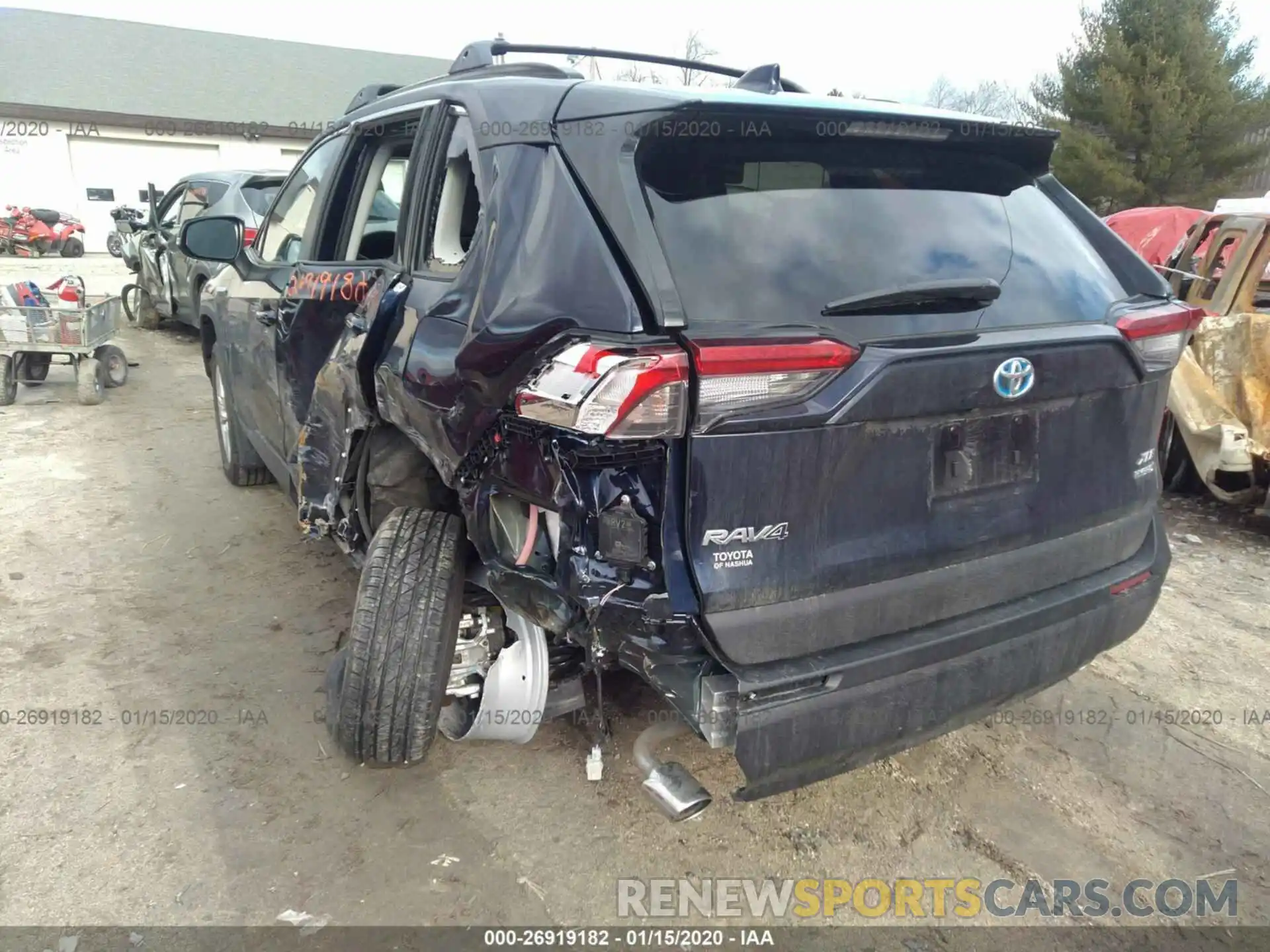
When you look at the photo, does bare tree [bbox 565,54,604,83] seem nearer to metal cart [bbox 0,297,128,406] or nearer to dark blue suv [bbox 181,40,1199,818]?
dark blue suv [bbox 181,40,1199,818]

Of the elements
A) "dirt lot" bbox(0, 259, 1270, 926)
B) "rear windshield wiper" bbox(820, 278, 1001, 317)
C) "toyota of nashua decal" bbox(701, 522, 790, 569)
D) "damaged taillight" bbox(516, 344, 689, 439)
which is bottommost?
"dirt lot" bbox(0, 259, 1270, 926)

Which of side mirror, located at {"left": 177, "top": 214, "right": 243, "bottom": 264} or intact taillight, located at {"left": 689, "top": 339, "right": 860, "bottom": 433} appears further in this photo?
side mirror, located at {"left": 177, "top": 214, "right": 243, "bottom": 264}

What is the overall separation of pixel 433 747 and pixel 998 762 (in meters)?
1.88

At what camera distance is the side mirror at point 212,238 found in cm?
386

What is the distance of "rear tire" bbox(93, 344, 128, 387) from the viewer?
26.1 ft

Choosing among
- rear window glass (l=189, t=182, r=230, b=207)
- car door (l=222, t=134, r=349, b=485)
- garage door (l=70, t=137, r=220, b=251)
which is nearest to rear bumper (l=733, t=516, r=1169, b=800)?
car door (l=222, t=134, r=349, b=485)

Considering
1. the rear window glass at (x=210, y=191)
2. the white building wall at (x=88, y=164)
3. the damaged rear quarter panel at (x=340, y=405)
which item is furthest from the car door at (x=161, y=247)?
the white building wall at (x=88, y=164)

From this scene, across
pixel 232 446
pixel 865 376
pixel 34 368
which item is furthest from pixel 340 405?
pixel 34 368

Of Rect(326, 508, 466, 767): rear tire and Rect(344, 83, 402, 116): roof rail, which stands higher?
Rect(344, 83, 402, 116): roof rail

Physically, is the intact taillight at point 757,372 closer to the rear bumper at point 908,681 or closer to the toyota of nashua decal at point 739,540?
the toyota of nashua decal at point 739,540

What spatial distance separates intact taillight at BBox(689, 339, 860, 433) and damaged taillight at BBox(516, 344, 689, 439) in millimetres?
43

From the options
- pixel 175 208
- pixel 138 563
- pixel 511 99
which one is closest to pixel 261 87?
pixel 175 208

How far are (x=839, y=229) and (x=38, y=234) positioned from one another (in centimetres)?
2626

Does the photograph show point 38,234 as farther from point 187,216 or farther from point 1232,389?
point 1232,389
